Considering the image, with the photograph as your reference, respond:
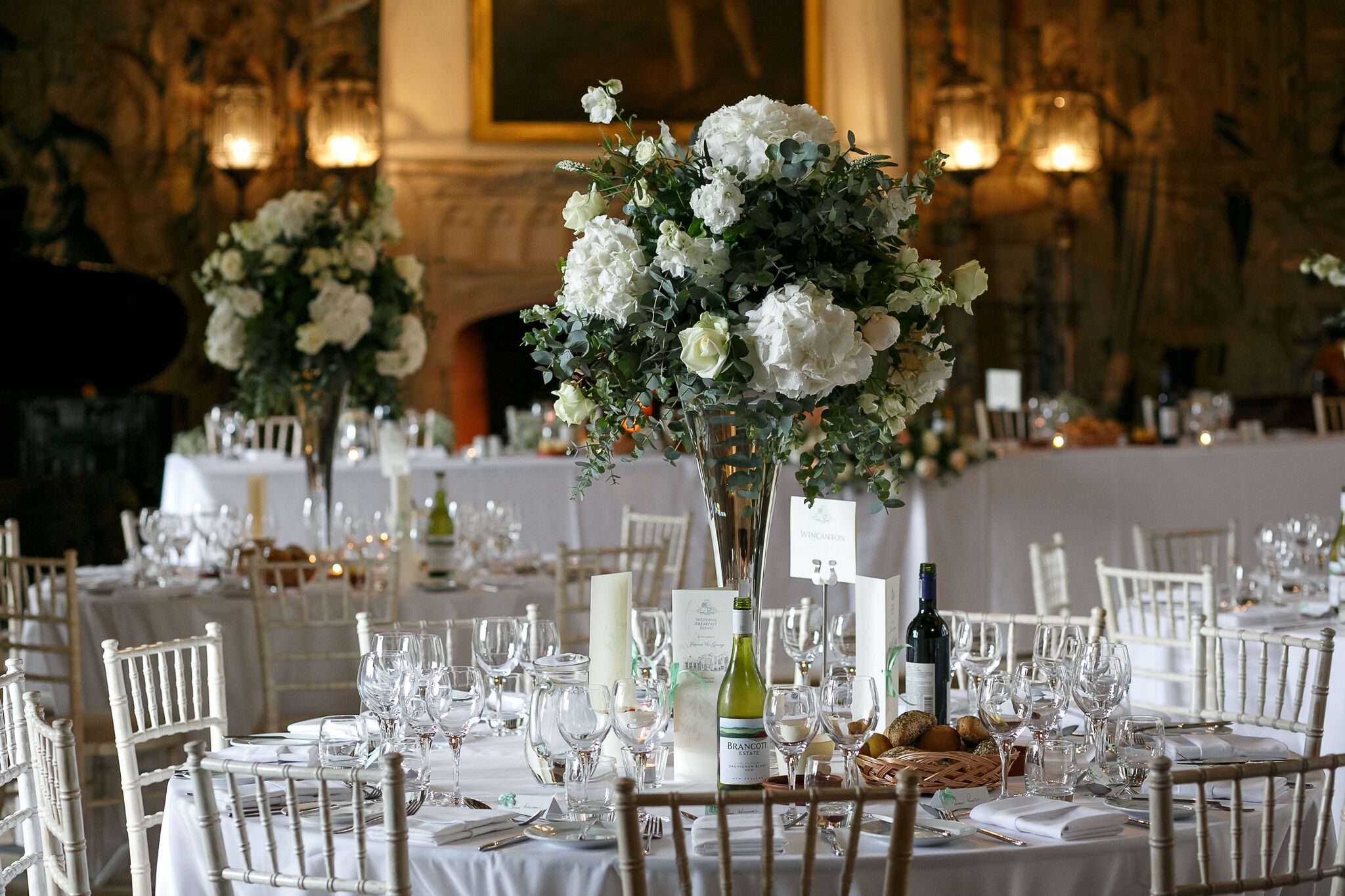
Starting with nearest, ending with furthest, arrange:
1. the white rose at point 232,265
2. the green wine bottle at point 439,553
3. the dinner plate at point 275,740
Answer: the dinner plate at point 275,740, the green wine bottle at point 439,553, the white rose at point 232,265

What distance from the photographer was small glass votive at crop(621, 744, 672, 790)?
2273 millimetres

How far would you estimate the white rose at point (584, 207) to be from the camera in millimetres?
2340

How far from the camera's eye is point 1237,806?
1.85 meters

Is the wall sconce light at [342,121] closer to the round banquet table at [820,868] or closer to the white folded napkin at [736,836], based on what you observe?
the round banquet table at [820,868]

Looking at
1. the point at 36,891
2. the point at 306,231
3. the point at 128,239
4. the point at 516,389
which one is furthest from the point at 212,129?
the point at 36,891

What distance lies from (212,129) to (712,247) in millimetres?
8609

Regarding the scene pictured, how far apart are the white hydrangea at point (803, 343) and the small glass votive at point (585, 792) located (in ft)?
2.12

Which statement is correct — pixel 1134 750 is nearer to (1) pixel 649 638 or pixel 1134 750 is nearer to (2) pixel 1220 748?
(2) pixel 1220 748

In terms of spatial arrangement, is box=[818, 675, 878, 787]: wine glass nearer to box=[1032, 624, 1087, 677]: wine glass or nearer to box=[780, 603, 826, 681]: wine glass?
box=[1032, 624, 1087, 677]: wine glass

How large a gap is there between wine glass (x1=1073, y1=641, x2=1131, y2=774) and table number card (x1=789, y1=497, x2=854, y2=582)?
1.34ft

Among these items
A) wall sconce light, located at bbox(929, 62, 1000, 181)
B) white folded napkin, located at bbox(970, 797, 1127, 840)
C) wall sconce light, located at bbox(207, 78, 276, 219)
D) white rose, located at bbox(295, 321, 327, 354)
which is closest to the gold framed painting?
wall sconce light, located at bbox(929, 62, 1000, 181)

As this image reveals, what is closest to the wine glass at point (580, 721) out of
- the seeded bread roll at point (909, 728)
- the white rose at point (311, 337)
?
the seeded bread roll at point (909, 728)

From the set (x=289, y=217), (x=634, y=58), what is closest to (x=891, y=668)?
(x=289, y=217)

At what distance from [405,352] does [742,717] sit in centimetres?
335
